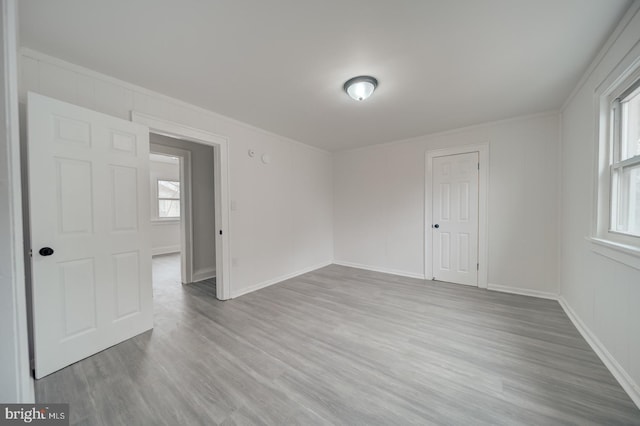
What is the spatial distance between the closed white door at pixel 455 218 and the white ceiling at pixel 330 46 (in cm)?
110

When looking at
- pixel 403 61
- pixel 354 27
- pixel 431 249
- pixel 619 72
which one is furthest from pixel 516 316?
pixel 354 27

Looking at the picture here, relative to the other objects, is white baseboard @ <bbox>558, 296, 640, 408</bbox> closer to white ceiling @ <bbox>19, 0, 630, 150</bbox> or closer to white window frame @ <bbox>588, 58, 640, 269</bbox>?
white window frame @ <bbox>588, 58, 640, 269</bbox>

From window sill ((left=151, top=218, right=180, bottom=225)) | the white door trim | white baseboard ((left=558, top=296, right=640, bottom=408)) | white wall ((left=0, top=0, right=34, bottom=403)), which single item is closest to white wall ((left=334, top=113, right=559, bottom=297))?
white baseboard ((left=558, top=296, right=640, bottom=408))

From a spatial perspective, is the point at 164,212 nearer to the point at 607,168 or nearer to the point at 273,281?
the point at 273,281

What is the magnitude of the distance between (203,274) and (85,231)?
243cm

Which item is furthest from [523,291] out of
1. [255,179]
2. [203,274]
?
[203,274]

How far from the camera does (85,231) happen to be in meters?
1.96

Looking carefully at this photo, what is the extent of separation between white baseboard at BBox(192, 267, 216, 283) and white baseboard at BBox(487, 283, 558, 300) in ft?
14.9

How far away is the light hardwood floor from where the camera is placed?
1.41 m

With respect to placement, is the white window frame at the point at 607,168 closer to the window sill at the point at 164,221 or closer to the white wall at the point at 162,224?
the white wall at the point at 162,224

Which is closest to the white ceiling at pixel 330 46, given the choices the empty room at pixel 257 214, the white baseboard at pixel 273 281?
the empty room at pixel 257 214

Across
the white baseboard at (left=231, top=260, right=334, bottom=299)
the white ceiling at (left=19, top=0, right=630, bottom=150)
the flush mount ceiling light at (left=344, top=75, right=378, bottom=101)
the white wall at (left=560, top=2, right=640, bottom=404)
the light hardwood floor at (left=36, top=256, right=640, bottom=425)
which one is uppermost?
the white ceiling at (left=19, top=0, right=630, bottom=150)

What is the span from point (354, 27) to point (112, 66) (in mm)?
2030

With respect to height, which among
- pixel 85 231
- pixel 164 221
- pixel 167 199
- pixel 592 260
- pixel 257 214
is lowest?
pixel 592 260
